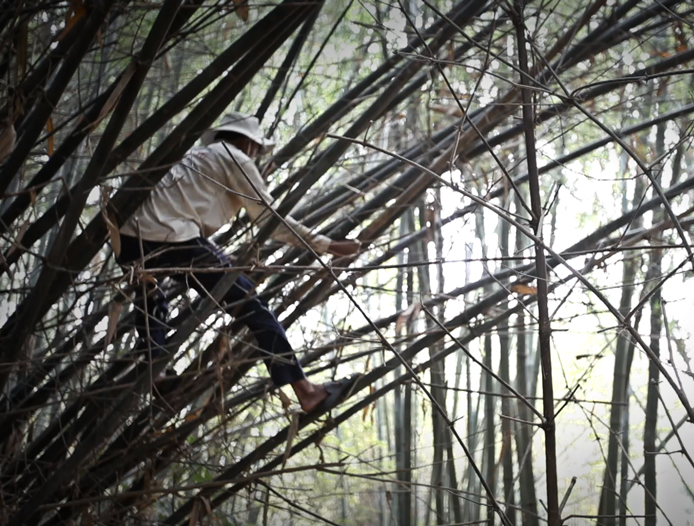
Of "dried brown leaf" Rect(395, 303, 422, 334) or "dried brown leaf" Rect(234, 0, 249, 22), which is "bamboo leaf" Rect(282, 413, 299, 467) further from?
"dried brown leaf" Rect(234, 0, 249, 22)

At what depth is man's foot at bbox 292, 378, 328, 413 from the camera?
1733 mm

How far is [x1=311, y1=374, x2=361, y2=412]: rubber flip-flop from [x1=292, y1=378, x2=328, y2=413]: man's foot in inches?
0.5

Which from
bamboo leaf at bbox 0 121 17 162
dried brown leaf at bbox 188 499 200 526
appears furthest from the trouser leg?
bamboo leaf at bbox 0 121 17 162

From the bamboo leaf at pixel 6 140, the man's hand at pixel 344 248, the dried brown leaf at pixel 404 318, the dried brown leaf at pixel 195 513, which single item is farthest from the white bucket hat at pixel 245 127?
the dried brown leaf at pixel 195 513

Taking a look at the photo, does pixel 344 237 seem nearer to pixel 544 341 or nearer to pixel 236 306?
pixel 236 306

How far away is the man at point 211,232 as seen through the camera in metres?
1.73

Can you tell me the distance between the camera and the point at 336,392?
1.71 metres

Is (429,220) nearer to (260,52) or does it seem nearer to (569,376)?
(260,52)

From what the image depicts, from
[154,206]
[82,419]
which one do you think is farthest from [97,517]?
[154,206]

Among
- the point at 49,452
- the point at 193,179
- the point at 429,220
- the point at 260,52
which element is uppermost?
the point at 193,179

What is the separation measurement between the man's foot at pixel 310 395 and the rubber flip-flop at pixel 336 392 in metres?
0.01

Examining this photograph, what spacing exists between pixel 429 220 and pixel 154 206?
2.19ft

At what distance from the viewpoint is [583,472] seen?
346 centimetres

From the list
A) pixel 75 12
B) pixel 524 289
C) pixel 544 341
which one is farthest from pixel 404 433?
pixel 544 341
